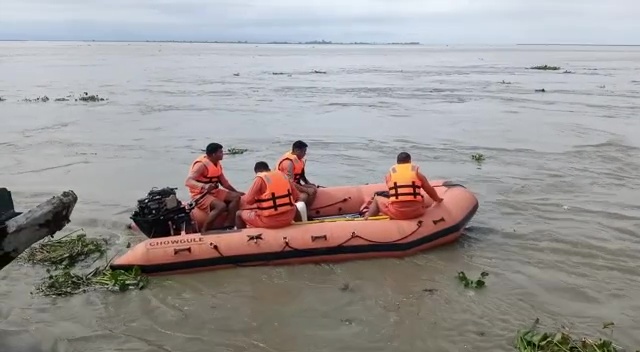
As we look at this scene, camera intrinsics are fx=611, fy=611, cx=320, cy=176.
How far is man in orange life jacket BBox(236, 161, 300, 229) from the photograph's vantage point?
23.5 ft

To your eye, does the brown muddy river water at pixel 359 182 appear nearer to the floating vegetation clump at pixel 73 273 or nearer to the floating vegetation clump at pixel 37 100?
the floating vegetation clump at pixel 73 273

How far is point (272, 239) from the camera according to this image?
7.13 meters

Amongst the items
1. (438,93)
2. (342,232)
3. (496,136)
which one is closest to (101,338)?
(342,232)

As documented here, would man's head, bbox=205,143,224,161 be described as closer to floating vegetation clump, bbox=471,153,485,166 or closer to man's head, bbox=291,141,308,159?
man's head, bbox=291,141,308,159

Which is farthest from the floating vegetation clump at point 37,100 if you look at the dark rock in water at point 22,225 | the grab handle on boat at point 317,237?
the dark rock in water at point 22,225

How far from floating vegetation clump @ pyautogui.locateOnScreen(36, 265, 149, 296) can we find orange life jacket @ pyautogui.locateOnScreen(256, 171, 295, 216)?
1.55 m

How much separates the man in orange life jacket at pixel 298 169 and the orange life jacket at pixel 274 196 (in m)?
0.94

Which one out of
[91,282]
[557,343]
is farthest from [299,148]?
[557,343]

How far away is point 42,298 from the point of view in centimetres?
629

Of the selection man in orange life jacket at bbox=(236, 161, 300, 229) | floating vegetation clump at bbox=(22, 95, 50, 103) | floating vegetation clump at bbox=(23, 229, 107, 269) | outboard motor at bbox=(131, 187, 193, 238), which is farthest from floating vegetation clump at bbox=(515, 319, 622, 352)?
floating vegetation clump at bbox=(22, 95, 50, 103)

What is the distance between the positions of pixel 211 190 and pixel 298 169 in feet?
4.19

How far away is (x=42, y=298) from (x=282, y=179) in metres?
2.87

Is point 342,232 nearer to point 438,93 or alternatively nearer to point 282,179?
point 282,179

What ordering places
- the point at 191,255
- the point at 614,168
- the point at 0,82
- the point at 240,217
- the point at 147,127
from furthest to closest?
1. the point at 0,82
2. the point at 147,127
3. the point at 614,168
4. the point at 240,217
5. the point at 191,255
